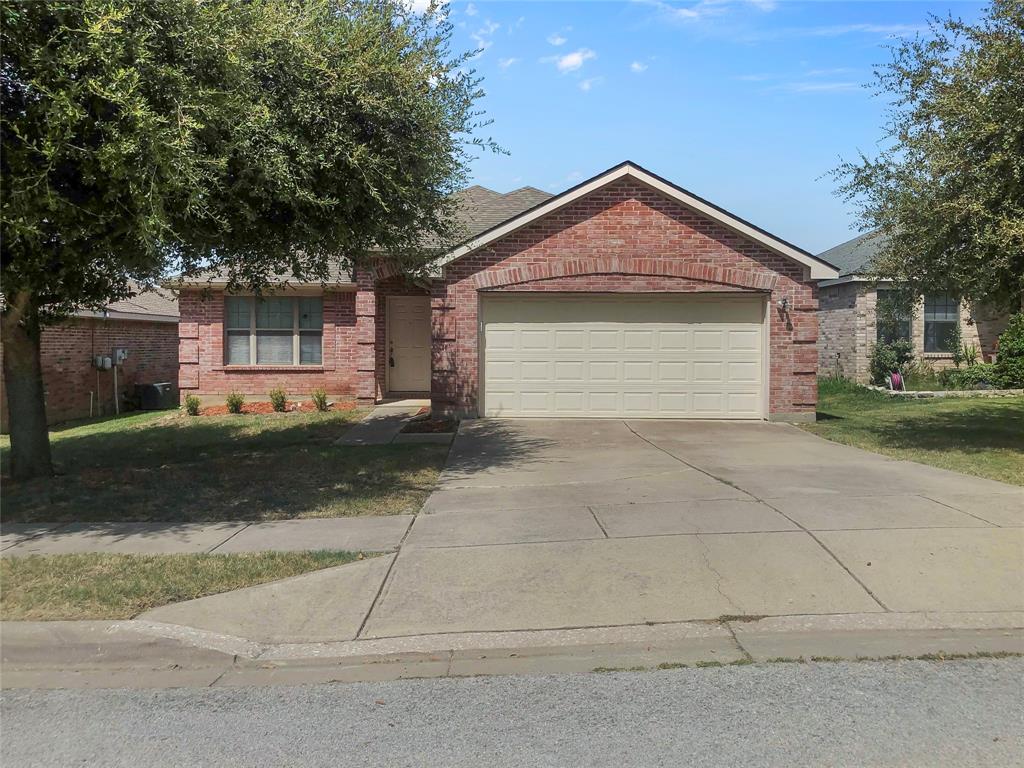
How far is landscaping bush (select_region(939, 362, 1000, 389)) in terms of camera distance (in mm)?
19953

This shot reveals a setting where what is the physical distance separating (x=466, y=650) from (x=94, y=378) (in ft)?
56.9

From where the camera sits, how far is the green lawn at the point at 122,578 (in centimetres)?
512

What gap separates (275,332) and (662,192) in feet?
28.7

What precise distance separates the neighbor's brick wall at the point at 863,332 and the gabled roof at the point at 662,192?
22.4 ft

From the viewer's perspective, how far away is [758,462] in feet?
33.2

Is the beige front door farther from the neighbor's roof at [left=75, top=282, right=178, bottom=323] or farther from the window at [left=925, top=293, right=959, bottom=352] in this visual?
the window at [left=925, top=293, right=959, bottom=352]

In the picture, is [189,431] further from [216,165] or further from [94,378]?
[216,165]

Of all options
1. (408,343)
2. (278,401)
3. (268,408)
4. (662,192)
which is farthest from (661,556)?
(408,343)

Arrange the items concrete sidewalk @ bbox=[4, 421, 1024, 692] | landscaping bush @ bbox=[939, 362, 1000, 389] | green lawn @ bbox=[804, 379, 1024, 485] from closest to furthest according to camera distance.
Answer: concrete sidewalk @ bbox=[4, 421, 1024, 692]
green lawn @ bbox=[804, 379, 1024, 485]
landscaping bush @ bbox=[939, 362, 1000, 389]

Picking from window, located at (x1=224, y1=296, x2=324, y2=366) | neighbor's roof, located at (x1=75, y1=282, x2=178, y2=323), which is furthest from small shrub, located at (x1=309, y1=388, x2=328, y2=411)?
neighbor's roof, located at (x1=75, y1=282, x2=178, y2=323)

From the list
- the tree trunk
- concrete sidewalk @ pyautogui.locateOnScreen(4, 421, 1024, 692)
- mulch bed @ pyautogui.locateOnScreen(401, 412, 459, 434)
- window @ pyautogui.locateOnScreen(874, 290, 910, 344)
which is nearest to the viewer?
concrete sidewalk @ pyautogui.locateOnScreen(4, 421, 1024, 692)

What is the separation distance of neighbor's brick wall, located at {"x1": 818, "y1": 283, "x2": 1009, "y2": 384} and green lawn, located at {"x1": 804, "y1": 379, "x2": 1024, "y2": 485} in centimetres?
107

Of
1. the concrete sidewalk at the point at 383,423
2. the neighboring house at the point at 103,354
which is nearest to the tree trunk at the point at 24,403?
the concrete sidewalk at the point at 383,423

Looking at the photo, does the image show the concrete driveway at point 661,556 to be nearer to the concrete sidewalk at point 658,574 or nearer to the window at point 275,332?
the concrete sidewalk at point 658,574
